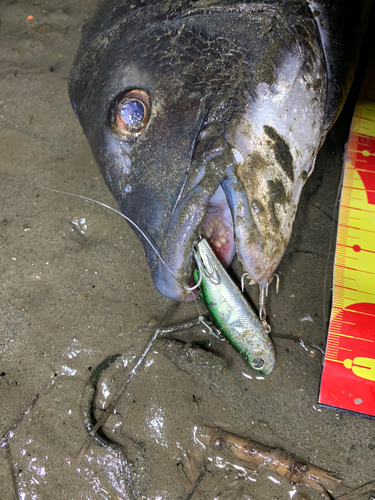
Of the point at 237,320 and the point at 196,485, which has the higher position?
the point at 237,320

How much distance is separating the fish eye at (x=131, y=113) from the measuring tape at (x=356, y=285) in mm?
1572

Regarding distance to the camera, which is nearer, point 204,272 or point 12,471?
point 204,272

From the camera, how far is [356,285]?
8.13 feet

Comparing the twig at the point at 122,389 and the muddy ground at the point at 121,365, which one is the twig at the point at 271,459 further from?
the twig at the point at 122,389

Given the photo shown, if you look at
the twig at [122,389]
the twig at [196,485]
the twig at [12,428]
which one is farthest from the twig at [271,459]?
Result: the twig at [12,428]

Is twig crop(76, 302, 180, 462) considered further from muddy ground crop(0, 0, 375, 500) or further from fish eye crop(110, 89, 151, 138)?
fish eye crop(110, 89, 151, 138)

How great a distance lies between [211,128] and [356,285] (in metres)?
1.49

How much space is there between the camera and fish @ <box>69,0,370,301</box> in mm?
1682

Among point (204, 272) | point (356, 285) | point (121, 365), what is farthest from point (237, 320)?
point (356, 285)

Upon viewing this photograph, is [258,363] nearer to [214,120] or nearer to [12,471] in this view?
[214,120]

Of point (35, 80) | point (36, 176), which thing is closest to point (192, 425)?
point (36, 176)

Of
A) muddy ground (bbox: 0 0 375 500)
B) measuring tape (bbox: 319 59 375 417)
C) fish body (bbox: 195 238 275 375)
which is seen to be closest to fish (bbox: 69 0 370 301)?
fish body (bbox: 195 238 275 375)

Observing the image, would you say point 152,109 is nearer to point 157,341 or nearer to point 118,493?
point 157,341

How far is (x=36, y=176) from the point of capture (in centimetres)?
280
